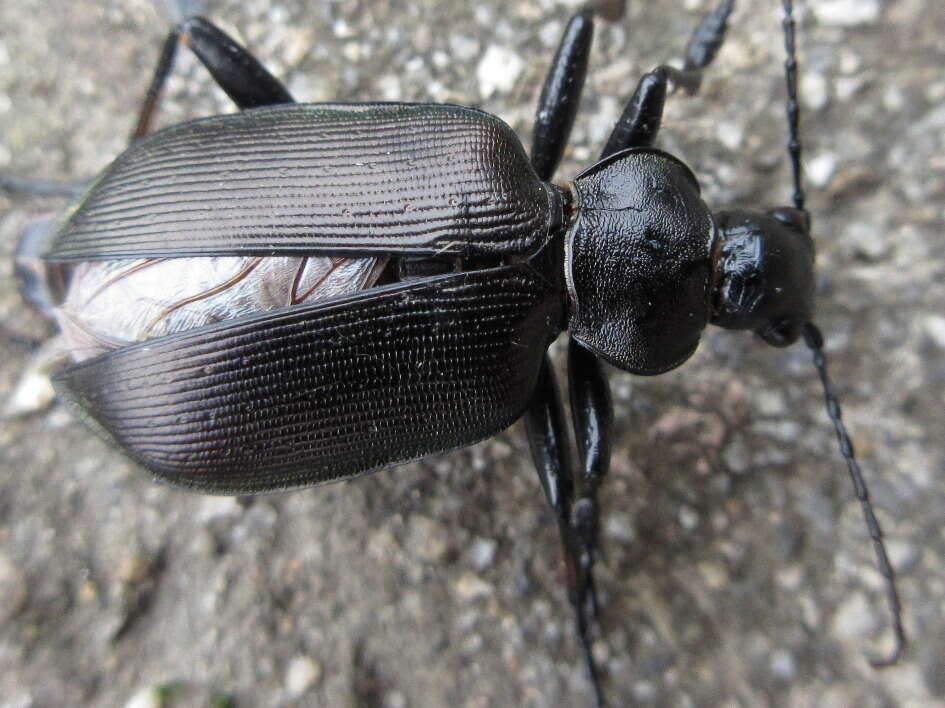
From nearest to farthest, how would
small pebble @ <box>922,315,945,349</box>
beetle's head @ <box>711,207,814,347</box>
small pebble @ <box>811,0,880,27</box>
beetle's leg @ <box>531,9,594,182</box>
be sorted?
beetle's head @ <box>711,207,814,347</box> → beetle's leg @ <box>531,9,594,182</box> → small pebble @ <box>922,315,945,349</box> → small pebble @ <box>811,0,880,27</box>

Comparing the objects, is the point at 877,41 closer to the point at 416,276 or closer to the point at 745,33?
the point at 745,33

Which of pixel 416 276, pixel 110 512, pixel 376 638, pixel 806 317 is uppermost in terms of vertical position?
pixel 416 276

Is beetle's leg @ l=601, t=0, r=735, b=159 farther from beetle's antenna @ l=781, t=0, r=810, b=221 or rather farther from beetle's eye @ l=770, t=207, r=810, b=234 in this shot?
beetle's eye @ l=770, t=207, r=810, b=234

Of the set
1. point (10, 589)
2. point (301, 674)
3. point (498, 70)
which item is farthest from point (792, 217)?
point (10, 589)

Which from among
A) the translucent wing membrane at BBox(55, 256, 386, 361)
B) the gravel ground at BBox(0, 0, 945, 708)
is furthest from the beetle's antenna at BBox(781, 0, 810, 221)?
the translucent wing membrane at BBox(55, 256, 386, 361)

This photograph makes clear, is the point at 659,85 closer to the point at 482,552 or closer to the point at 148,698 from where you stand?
the point at 482,552

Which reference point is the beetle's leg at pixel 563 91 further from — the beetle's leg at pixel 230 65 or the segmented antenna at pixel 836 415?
the beetle's leg at pixel 230 65

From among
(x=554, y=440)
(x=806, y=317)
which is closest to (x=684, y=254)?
(x=806, y=317)
